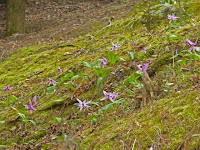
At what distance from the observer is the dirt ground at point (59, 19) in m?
7.89

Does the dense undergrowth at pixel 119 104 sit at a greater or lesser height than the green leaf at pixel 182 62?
lesser

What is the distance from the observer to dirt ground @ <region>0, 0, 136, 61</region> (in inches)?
310

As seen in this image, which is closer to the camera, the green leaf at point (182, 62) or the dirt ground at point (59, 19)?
the green leaf at point (182, 62)

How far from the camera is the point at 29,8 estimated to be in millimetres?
12430

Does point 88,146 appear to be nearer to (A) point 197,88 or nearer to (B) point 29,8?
(A) point 197,88

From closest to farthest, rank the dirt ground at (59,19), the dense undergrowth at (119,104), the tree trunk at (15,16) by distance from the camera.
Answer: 1. the dense undergrowth at (119,104)
2. the dirt ground at (59,19)
3. the tree trunk at (15,16)

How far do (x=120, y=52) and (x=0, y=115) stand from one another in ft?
5.36

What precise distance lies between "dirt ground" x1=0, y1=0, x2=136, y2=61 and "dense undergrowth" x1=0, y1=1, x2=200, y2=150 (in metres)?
2.93

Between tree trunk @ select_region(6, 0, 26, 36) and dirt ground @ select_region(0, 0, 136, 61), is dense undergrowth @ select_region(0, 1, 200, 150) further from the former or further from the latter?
tree trunk @ select_region(6, 0, 26, 36)

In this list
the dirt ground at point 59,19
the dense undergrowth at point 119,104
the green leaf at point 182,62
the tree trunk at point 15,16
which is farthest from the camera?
the tree trunk at point 15,16

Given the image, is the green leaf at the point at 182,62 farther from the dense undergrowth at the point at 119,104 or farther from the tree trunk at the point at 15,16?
the tree trunk at the point at 15,16

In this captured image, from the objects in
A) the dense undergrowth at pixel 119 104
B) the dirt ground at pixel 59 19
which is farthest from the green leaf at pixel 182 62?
the dirt ground at pixel 59 19

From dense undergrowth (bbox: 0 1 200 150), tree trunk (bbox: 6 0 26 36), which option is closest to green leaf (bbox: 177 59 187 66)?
dense undergrowth (bbox: 0 1 200 150)

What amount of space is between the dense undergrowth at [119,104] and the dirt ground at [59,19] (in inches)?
115
